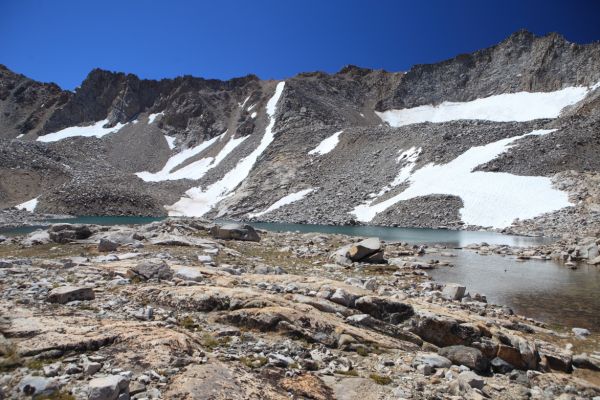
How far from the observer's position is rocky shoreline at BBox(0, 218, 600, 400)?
21.5ft

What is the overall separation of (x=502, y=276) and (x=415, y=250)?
34.0 feet

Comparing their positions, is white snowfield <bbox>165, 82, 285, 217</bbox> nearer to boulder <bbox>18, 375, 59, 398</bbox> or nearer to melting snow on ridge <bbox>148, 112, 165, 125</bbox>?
melting snow on ridge <bbox>148, 112, 165, 125</bbox>

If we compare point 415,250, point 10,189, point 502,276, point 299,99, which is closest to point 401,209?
point 415,250

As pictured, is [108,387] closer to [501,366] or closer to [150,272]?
[150,272]

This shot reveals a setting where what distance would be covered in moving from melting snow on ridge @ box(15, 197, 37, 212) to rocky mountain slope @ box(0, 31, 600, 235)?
2.00 ft

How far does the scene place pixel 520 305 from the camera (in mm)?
18172

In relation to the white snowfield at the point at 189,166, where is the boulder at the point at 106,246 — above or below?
below

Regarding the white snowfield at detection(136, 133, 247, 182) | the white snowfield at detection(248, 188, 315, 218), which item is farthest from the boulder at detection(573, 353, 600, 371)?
the white snowfield at detection(136, 133, 247, 182)

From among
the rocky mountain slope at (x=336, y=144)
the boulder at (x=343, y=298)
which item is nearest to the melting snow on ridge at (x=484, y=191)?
the rocky mountain slope at (x=336, y=144)

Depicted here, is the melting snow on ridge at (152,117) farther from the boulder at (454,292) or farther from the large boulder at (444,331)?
the large boulder at (444,331)

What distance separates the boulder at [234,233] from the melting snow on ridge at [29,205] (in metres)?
75.4

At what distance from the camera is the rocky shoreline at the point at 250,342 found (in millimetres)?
6547

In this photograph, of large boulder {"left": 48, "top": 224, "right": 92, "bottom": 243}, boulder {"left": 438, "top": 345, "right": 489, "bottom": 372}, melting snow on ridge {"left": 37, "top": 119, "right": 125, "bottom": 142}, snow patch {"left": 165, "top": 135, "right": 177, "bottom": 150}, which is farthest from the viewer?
melting snow on ridge {"left": 37, "top": 119, "right": 125, "bottom": 142}

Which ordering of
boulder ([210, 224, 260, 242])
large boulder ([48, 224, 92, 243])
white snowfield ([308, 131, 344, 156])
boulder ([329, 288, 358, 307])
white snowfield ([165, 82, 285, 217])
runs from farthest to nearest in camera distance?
white snowfield ([165, 82, 285, 217]) → white snowfield ([308, 131, 344, 156]) → boulder ([210, 224, 260, 242]) → large boulder ([48, 224, 92, 243]) → boulder ([329, 288, 358, 307])
